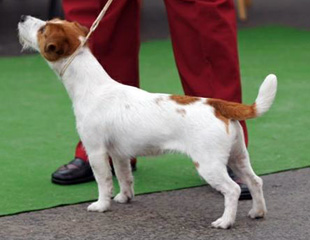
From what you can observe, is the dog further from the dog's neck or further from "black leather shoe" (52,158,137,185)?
"black leather shoe" (52,158,137,185)

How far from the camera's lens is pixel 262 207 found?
4.14 meters

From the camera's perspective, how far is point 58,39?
4125mm

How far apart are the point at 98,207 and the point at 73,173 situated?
0.52 metres

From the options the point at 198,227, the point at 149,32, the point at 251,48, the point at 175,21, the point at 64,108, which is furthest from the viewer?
the point at 149,32

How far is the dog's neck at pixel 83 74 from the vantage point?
4.24 m

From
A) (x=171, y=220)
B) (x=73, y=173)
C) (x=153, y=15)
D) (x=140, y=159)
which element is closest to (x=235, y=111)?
(x=171, y=220)

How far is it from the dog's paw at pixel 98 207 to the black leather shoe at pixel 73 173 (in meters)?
0.47

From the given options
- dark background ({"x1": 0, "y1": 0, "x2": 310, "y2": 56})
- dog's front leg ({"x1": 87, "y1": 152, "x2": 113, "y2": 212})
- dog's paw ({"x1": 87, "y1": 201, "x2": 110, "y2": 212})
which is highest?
dog's front leg ({"x1": 87, "y1": 152, "x2": 113, "y2": 212})

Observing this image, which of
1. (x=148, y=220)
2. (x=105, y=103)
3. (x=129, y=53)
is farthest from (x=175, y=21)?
(x=148, y=220)

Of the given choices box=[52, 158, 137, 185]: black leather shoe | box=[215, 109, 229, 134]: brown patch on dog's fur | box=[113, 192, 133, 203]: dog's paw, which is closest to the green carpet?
box=[52, 158, 137, 185]: black leather shoe

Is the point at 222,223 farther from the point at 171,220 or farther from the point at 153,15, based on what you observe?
the point at 153,15

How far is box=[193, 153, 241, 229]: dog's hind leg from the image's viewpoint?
3.94 meters

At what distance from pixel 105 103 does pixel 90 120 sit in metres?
0.10

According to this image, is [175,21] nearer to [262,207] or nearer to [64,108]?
[262,207]
